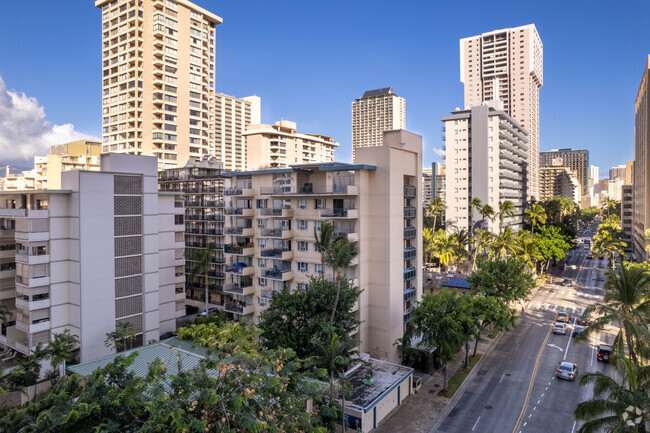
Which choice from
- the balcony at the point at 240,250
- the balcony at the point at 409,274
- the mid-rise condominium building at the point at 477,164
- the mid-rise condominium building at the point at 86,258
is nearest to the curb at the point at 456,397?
the balcony at the point at 409,274

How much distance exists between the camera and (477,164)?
101 metres

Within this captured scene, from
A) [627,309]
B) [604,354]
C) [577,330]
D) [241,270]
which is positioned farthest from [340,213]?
[577,330]

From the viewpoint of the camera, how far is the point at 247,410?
620 inches

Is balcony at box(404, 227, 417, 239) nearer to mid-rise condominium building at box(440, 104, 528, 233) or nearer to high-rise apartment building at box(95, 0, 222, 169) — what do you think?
high-rise apartment building at box(95, 0, 222, 169)

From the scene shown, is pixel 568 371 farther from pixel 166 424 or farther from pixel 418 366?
pixel 166 424

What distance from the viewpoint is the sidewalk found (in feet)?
105

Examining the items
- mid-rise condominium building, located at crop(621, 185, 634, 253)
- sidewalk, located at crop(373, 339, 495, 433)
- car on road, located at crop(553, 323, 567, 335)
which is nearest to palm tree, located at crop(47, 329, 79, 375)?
sidewalk, located at crop(373, 339, 495, 433)

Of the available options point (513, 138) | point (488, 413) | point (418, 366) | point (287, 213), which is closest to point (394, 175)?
point (287, 213)

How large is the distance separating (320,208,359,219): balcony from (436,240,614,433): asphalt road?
63.9 feet

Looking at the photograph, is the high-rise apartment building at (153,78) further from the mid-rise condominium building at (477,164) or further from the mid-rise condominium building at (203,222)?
the mid-rise condominium building at (477,164)

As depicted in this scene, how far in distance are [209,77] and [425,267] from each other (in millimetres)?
66515

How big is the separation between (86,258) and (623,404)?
39.7 metres

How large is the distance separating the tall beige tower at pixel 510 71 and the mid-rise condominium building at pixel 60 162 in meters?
146

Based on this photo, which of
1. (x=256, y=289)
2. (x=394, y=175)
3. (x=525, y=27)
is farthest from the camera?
(x=525, y=27)
